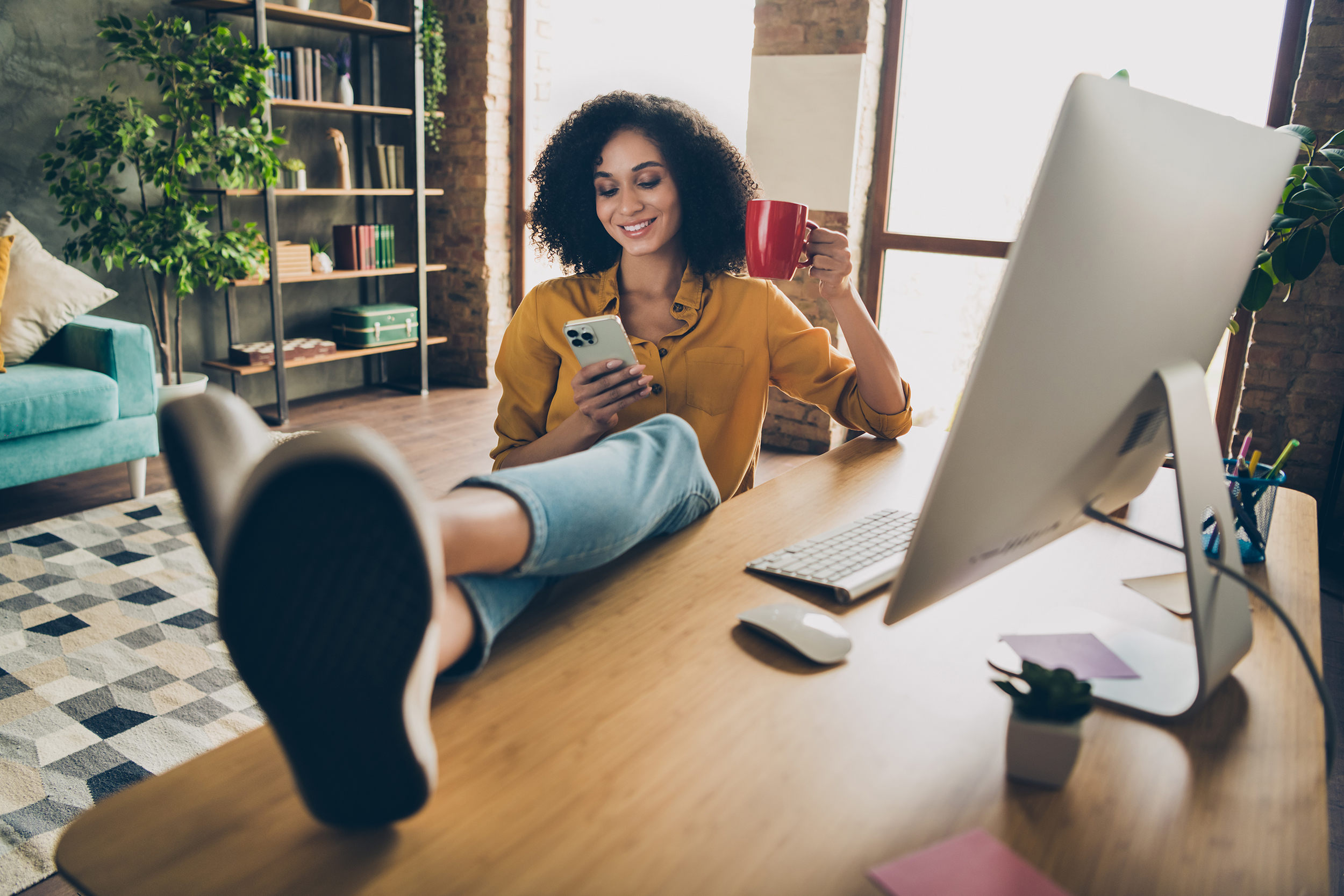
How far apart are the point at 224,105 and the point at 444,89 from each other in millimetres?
1322

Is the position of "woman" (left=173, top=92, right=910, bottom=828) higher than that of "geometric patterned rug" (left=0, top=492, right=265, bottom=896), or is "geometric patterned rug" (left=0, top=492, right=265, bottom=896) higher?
"woman" (left=173, top=92, right=910, bottom=828)

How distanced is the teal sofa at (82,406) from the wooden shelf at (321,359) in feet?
3.01

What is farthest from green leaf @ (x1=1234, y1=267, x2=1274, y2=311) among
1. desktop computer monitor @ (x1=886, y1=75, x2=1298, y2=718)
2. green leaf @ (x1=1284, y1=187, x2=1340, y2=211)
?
desktop computer monitor @ (x1=886, y1=75, x2=1298, y2=718)

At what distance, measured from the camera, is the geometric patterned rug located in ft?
4.82

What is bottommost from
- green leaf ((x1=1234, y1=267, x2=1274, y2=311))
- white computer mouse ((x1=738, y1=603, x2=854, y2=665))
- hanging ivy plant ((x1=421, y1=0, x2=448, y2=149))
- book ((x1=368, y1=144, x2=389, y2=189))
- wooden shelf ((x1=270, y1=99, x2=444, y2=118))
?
white computer mouse ((x1=738, y1=603, x2=854, y2=665))

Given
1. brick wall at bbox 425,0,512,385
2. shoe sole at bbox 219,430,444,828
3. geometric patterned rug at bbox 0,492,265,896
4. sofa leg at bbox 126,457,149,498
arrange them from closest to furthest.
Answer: shoe sole at bbox 219,430,444,828 → geometric patterned rug at bbox 0,492,265,896 → sofa leg at bbox 126,457,149,498 → brick wall at bbox 425,0,512,385

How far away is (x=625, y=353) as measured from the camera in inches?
48.7

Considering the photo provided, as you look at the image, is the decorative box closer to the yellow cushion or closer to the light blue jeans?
the yellow cushion

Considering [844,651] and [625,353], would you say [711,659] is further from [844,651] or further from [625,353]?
[625,353]

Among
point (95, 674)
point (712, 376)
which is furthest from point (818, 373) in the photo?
point (95, 674)

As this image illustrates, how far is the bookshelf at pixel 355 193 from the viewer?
379 centimetres

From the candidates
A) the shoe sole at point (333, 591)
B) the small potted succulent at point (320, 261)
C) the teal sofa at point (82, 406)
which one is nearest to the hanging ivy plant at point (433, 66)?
the small potted succulent at point (320, 261)

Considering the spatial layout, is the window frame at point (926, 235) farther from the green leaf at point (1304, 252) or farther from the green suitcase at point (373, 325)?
the green suitcase at point (373, 325)

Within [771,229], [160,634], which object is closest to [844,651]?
[771,229]
